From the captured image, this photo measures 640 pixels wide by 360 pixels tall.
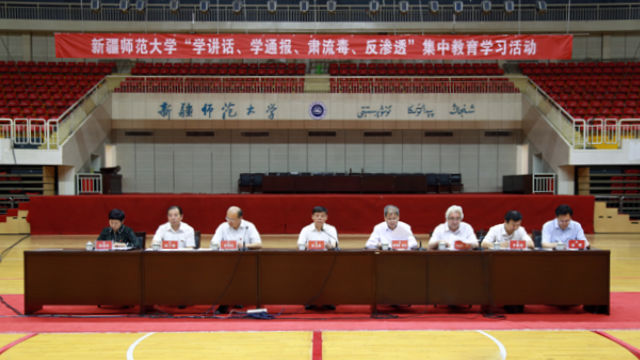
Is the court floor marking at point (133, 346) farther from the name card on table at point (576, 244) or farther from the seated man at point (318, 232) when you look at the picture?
the name card on table at point (576, 244)

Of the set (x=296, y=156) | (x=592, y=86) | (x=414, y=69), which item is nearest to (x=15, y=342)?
(x=296, y=156)

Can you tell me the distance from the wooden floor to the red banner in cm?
1185

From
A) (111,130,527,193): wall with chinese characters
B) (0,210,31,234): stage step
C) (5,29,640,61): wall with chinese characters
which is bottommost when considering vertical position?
(0,210,31,234): stage step

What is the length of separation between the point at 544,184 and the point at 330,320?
39.2 feet

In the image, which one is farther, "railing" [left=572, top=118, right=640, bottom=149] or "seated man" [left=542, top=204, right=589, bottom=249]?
"railing" [left=572, top=118, right=640, bottom=149]

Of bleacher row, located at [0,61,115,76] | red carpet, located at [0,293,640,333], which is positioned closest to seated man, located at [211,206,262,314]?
red carpet, located at [0,293,640,333]

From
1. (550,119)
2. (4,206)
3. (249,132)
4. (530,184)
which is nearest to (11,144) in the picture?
(4,206)

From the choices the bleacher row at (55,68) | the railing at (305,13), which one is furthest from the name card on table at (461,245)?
the bleacher row at (55,68)

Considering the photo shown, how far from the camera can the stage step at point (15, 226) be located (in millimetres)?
12578

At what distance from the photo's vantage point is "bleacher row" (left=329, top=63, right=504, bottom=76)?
61.1ft

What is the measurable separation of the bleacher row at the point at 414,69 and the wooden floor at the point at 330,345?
49.5 feet

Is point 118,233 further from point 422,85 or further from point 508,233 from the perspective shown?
point 422,85

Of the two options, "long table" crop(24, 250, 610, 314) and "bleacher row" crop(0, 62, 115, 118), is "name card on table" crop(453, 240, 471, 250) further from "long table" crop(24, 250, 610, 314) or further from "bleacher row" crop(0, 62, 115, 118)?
"bleacher row" crop(0, 62, 115, 118)

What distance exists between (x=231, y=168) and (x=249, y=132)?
1592mm
